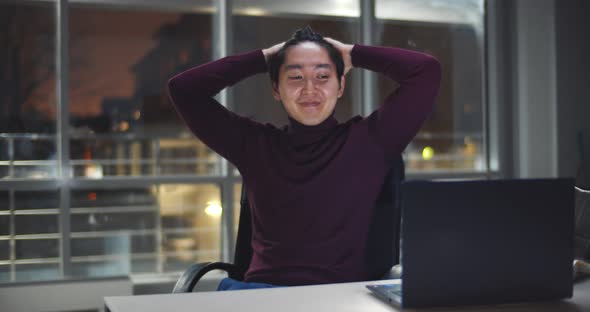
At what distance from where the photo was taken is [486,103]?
15.3 ft

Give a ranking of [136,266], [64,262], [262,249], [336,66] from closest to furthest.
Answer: [262,249], [336,66], [64,262], [136,266]

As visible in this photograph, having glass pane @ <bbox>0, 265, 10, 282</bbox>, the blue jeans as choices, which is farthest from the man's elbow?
glass pane @ <bbox>0, 265, 10, 282</bbox>

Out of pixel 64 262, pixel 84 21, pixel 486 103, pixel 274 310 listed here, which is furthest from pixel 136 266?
pixel 274 310

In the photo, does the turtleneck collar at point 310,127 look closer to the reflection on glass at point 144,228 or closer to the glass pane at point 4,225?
the reflection on glass at point 144,228

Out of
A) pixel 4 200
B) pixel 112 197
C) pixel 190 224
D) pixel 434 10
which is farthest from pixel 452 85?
pixel 4 200

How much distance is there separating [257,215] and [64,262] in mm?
2261

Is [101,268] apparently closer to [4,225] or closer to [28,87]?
[4,225]

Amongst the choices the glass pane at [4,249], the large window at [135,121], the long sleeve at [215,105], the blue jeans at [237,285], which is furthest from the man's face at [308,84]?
the glass pane at [4,249]

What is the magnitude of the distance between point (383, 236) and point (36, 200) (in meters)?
2.59

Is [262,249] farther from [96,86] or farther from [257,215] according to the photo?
[96,86]

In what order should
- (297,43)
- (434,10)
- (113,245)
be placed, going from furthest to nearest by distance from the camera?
(434,10)
(113,245)
(297,43)

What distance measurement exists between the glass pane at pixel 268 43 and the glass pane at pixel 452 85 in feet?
1.71

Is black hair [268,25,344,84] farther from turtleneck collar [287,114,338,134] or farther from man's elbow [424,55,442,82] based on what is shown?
man's elbow [424,55,442,82]

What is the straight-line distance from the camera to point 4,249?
3842 millimetres
